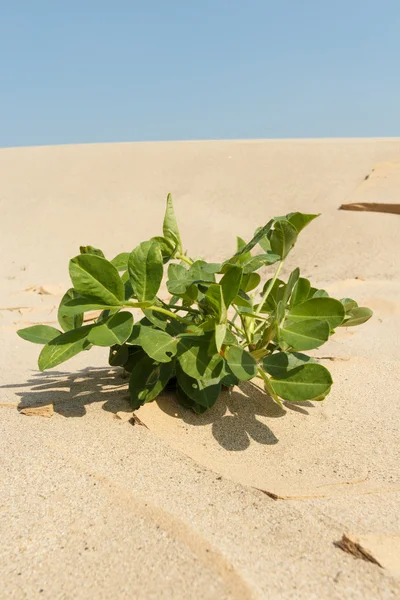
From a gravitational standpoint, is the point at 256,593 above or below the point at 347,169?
below

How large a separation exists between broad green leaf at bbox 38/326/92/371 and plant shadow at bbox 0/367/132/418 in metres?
0.21

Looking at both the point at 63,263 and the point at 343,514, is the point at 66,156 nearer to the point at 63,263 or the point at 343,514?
the point at 63,263

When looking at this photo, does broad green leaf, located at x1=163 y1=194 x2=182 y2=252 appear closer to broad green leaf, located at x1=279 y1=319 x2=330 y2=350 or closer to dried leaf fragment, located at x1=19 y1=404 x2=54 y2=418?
broad green leaf, located at x1=279 y1=319 x2=330 y2=350

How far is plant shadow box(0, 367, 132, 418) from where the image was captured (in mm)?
1561

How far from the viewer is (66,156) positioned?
35.1ft

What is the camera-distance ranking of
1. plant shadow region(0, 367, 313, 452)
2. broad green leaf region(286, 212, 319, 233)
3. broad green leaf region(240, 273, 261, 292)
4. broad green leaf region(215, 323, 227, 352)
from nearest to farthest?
broad green leaf region(215, 323, 227, 352)
plant shadow region(0, 367, 313, 452)
broad green leaf region(286, 212, 319, 233)
broad green leaf region(240, 273, 261, 292)

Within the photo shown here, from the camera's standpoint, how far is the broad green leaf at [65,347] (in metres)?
1.34

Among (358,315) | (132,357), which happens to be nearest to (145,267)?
(132,357)

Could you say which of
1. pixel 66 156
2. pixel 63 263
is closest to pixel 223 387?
pixel 63 263

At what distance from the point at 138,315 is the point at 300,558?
8.16 ft

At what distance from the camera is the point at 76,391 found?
1.73 m

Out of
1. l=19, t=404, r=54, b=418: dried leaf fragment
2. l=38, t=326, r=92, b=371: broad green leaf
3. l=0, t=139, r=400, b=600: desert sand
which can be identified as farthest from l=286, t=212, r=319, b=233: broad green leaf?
l=19, t=404, r=54, b=418: dried leaf fragment

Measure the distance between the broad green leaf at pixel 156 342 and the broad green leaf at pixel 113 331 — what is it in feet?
0.23

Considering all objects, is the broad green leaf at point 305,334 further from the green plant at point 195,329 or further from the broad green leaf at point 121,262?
the broad green leaf at point 121,262
